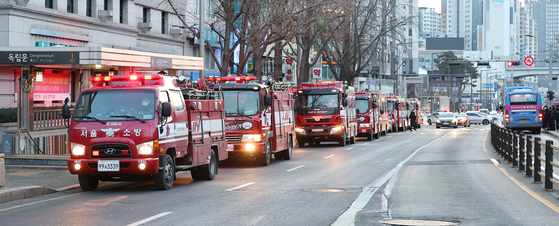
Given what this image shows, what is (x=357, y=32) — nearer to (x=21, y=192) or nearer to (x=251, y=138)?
(x=251, y=138)

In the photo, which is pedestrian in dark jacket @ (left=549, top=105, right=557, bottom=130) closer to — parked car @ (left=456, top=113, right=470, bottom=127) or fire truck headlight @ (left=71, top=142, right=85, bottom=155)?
parked car @ (left=456, top=113, right=470, bottom=127)

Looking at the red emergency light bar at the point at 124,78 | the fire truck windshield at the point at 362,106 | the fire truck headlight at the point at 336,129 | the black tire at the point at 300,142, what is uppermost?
the red emergency light bar at the point at 124,78

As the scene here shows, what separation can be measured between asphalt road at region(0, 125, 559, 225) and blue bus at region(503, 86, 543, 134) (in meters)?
28.7

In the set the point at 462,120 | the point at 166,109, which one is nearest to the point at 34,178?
the point at 166,109

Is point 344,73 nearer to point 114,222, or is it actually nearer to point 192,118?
point 192,118

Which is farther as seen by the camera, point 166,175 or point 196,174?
point 196,174

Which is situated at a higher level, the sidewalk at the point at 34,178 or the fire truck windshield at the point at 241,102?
the fire truck windshield at the point at 241,102

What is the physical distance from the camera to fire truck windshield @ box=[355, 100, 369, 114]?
40.1m

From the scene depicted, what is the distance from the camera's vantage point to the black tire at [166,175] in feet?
44.9

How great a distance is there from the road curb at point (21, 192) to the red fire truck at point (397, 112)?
40434mm

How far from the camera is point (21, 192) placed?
508 inches

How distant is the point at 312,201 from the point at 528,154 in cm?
664

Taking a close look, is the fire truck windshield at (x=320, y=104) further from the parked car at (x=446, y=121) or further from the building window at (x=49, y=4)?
the parked car at (x=446, y=121)

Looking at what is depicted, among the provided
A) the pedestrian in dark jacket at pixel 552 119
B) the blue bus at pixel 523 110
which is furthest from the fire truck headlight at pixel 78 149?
the pedestrian in dark jacket at pixel 552 119
